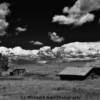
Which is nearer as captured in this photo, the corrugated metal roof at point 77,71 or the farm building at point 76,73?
the farm building at point 76,73

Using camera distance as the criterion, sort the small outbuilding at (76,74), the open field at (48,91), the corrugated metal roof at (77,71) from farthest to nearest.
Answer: the corrugated metal roof at (77,71) → the small outbuilding at (76,74) → the open field at (48,91)

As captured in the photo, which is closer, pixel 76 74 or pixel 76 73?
pixel 76 74

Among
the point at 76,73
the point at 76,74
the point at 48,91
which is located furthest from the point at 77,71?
the point at 48,91

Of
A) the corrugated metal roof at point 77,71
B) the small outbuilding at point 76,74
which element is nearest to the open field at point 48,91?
the small outbuilding at point 76,74

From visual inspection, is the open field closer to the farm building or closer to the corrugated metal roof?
the farm building

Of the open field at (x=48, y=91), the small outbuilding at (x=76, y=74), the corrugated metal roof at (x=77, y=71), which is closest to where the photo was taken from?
the open field at (x=48, y=91)

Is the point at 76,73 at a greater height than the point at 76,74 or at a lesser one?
greater

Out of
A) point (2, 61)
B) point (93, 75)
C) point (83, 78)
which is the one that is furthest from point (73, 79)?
point (2, 61)

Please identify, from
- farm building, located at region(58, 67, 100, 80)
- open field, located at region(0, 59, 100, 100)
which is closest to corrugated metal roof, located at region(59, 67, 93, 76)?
farm building, located at region(58, 67, 100, 80)

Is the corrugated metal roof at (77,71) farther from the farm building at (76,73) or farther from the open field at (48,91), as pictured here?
the open field at (48,91)

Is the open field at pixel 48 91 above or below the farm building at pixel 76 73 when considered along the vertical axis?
below

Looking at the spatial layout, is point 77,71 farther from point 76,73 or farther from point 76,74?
point 76,74

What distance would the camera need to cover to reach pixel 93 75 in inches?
2432

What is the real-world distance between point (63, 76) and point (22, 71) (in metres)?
29.5
